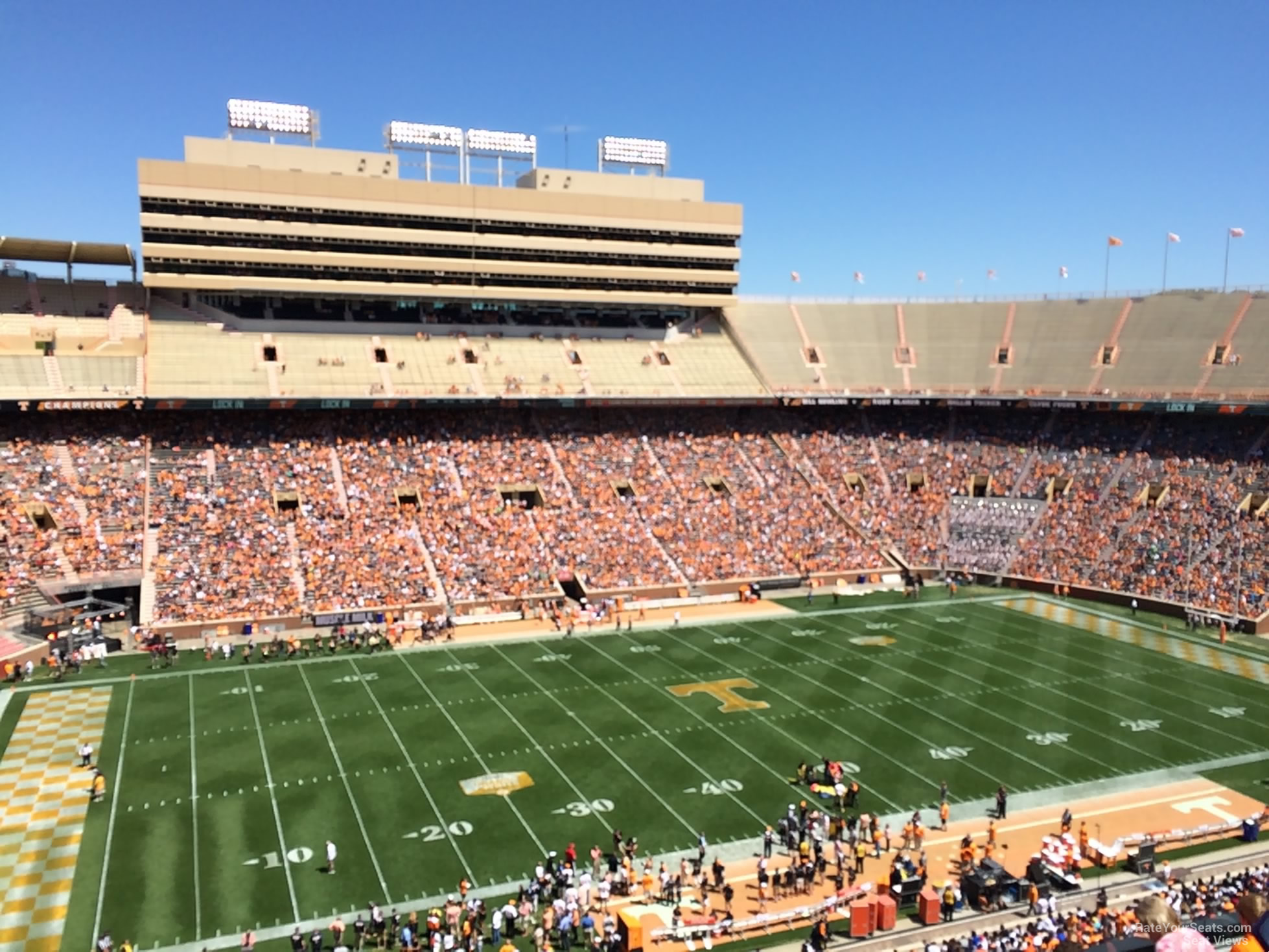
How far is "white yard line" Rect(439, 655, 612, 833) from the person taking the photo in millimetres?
23000

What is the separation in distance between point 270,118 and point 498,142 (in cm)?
1303

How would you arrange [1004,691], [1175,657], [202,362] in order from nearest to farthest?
[1004,691] → [1175,657] → [202,362]

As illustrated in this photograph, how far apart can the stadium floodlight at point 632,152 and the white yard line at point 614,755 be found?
124 feet

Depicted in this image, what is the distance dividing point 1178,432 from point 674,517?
27.3 meters

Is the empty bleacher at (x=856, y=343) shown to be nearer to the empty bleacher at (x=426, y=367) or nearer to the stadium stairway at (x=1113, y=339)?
the stadium stairway at (x=1113, y=339)

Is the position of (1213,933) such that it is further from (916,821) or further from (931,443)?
(931,443)

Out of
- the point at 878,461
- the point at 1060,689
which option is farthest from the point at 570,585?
the point at 878,461

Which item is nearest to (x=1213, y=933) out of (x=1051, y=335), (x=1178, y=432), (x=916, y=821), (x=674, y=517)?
(x=916, y=821)

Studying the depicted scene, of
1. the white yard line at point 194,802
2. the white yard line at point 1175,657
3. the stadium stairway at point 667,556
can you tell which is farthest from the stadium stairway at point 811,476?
the white yard line at point 194,802

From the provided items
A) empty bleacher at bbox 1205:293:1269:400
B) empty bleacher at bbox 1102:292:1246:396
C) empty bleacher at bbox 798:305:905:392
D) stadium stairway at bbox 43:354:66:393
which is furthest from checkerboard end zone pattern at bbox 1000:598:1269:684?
stadium stairway at bbox 43:354:66:393

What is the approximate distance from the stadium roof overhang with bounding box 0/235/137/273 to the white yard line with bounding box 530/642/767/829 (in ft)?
107

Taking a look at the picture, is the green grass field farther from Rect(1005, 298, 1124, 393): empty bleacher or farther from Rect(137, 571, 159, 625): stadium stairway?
Rect(1005, 298, 1124, 393): empty bleacher

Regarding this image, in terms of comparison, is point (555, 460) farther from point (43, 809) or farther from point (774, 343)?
point (43, 809)

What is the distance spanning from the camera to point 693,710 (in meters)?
30.0
